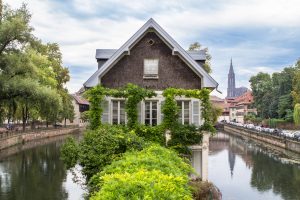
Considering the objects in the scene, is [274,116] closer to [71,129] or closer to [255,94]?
[255,94]

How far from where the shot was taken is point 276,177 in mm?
35281

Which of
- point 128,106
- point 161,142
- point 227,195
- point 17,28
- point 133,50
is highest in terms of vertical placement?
point 17,28

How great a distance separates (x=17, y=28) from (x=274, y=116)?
247 feet

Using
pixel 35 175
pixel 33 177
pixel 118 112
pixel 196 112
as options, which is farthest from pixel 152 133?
pixel 35 175

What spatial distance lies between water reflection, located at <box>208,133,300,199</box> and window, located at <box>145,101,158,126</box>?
7928mm

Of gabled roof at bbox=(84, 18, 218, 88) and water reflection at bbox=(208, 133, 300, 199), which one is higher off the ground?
gabled roof at bbox=(84, 18, 218, 88)

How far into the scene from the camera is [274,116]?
10069 centimetres

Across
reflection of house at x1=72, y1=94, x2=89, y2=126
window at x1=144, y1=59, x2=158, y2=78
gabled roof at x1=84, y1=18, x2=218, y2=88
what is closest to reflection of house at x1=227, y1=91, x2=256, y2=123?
reflection of house at x1=72, y1=94, x2=89, y2=126

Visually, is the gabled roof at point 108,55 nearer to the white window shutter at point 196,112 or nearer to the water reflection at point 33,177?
the white window shutter at point 196,112

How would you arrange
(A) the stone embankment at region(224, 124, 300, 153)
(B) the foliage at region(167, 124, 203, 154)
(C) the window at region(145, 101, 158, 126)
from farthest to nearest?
1. (A) the stone embankment at region(224, 124, 300, 153)
2. (C) the window at region(145, 101, 158, 126)
3. (B) the foliage at region(167, 124, 203, 154)

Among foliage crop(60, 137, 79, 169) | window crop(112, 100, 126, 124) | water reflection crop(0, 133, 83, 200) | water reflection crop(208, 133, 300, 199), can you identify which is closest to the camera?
foliage crop(60, 137, 79, 169)

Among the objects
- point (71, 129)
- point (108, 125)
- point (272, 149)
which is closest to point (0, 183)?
point (108, 125)

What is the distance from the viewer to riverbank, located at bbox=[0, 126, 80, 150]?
5042 centimetres

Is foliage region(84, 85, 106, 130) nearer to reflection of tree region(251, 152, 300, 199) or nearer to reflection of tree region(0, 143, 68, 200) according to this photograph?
reflection of tree region(0, 143, 68, 200)
